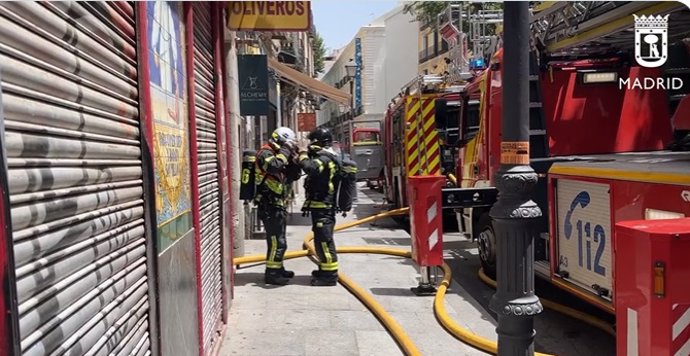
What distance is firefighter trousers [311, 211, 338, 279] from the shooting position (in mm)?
6824

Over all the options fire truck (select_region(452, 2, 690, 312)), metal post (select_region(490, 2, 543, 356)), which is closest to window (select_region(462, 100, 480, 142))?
fire truck (select_region(452, 2, 690, 312))

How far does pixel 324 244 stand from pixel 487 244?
1992 millimetres

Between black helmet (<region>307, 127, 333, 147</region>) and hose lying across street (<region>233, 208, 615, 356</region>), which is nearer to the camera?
hose lying across street (<region>233, 208, 615, 356</region>)

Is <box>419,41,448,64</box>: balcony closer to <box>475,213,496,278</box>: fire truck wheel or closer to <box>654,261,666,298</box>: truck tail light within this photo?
<box>475,213,496,278</box>: fire truck wheel

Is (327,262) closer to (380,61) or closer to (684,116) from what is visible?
(684,116)

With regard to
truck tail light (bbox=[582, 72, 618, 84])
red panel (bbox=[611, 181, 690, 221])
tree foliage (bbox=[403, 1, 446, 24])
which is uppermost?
tree foliage (bbox=[403, 1, 446, 24])

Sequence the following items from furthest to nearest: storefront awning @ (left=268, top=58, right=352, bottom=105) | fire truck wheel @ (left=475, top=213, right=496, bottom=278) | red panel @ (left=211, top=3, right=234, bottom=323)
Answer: storefront awning @ (left=268, top=58, right=352, bottom=105) < fire truck wheel @ (left=475, top=213, right=496, bottom=278) < red panel @ (left=211, top=3, right=234, bottom=323)

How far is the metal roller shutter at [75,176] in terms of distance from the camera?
4.88 feet

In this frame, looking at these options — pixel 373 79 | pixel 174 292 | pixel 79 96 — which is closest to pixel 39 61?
pixel 79 96

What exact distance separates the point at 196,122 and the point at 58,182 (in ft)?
7.55

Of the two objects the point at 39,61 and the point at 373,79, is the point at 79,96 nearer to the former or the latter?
the point at 39,61

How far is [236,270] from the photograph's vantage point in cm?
779

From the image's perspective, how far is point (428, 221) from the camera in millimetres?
6492

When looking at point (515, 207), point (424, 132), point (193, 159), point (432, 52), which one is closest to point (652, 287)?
point (515, 207)
